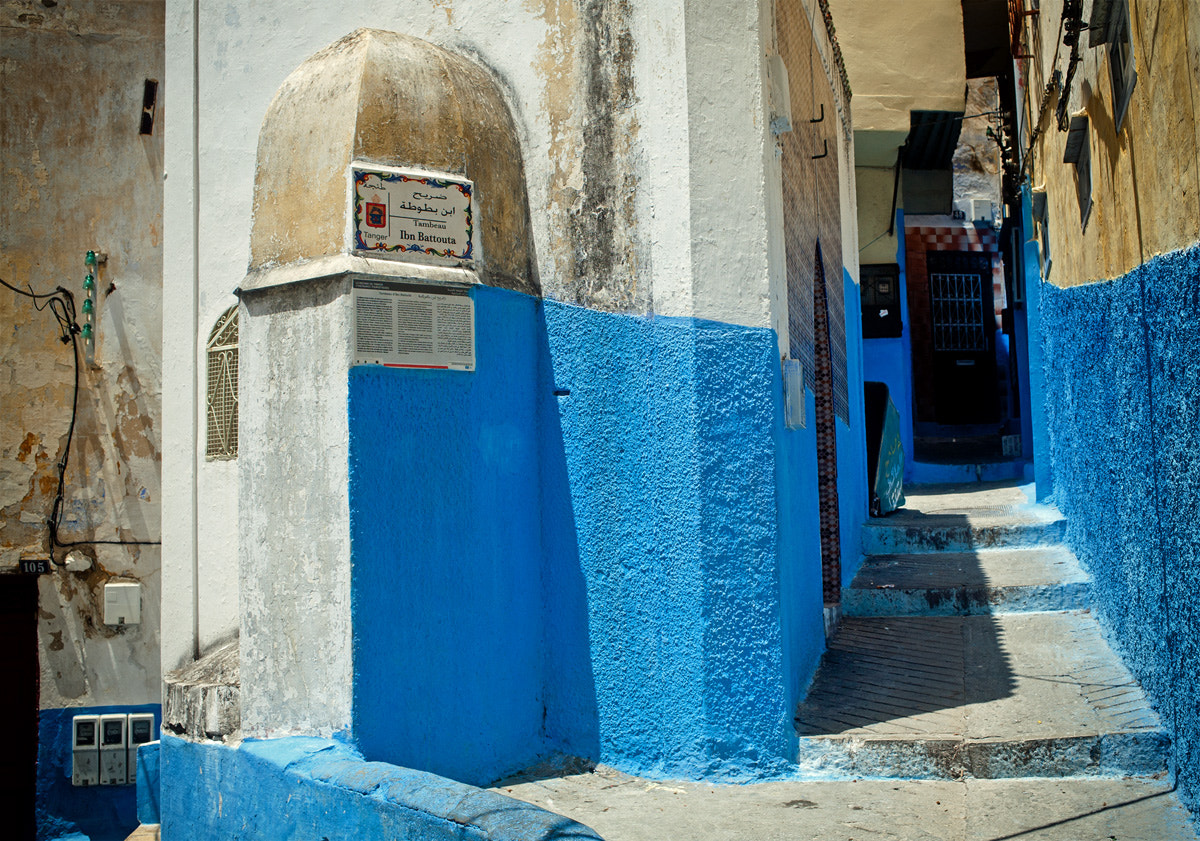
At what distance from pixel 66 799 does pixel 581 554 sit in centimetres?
564

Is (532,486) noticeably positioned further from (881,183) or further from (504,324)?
(881,183)

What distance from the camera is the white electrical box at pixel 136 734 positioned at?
8.23 metres

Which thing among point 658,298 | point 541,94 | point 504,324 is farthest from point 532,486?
point 541,94

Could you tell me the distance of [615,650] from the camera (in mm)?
5215

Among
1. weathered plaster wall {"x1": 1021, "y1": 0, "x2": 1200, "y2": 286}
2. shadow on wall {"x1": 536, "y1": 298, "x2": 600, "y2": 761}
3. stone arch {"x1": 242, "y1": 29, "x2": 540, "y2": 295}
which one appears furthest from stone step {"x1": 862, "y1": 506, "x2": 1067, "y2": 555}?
stone arch {"x1": 242, "y1": 29, "x2": 540, "y2": 295}

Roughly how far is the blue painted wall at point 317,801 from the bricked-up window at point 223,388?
1.96 m

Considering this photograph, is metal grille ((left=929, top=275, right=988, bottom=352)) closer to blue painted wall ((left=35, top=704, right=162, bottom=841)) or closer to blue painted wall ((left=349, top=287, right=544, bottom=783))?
blue painted wall ((left=349, top=287, right=544, bottom=783))

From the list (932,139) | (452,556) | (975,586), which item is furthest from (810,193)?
(932,139)

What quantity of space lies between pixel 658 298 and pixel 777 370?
742 mm

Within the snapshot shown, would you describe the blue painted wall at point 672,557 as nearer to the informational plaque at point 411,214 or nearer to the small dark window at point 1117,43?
the informational plaque at point 411,214

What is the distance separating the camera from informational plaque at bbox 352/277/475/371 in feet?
15.5

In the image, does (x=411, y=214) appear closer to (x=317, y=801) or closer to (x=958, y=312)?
(x=317, y=801)

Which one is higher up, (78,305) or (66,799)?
(78,305)

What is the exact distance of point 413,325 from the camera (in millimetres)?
4879
